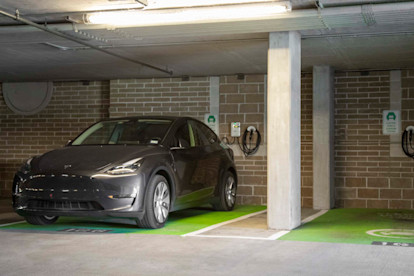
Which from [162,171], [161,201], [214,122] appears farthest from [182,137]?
[214,122]

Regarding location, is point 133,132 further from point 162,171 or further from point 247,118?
point 247,118

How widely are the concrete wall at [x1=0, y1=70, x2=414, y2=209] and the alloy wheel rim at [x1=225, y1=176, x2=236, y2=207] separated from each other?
1.99m

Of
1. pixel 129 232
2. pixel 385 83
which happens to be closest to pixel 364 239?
pixel 129 232

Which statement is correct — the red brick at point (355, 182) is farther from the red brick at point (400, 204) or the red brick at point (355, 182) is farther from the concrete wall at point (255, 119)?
the red brick at point (400, 204)

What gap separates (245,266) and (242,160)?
7427 millimetres

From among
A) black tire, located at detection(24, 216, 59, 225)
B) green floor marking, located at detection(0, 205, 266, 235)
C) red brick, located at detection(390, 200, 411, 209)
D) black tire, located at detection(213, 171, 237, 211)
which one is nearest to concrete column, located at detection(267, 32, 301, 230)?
green floor marking, located at detection(0, 205, 266, 235)

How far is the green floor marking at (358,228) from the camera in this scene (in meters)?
6.87

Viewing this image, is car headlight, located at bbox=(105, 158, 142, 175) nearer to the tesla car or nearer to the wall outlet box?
the tesla car

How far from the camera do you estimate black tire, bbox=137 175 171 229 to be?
7352 mm

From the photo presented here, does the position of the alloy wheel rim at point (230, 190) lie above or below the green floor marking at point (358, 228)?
above

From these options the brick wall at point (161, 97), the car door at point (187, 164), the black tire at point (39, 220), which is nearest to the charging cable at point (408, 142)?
the brick wall at point (161, 97)

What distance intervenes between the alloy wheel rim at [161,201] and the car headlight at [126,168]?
0.44 meters

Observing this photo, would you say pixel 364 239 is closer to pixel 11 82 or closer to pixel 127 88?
pixel 127 88

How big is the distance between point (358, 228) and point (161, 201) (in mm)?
2619
